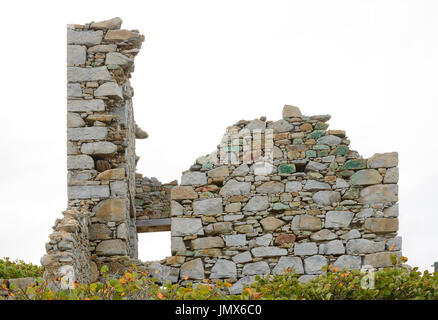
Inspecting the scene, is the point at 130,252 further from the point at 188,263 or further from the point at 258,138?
the point at 258,138

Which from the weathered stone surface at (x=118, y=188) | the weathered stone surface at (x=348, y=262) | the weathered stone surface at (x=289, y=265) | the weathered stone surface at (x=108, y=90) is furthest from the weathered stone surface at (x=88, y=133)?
the weathered stone surface at (x=348, y=262)

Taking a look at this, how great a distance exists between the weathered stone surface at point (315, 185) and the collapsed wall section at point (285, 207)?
0.02 m

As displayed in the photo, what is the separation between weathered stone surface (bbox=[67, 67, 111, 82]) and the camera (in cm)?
1094

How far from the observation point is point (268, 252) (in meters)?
10.4

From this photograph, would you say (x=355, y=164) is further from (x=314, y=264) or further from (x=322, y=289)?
(x=322, y=289)

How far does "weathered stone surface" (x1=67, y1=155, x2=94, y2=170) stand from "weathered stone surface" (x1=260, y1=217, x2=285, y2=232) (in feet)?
8.99

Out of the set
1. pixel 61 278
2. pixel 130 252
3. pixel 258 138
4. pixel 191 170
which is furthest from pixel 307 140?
pixel 61 278

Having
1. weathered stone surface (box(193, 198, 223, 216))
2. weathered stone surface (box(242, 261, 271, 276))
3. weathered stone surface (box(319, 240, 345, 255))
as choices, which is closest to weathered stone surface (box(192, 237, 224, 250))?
weathered stone surface (box(193, 198, 223, 216))

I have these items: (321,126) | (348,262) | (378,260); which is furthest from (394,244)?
(321,126)

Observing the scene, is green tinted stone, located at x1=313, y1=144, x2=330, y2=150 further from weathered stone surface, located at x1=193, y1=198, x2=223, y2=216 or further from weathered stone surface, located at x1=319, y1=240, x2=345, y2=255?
weathered stone surface, located at x1=193, y1=198, x2=223, y2=216

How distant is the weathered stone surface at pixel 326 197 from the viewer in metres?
10.6

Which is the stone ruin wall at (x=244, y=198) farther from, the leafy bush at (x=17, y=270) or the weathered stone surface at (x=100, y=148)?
the leafy bush at (x=17, y=270)

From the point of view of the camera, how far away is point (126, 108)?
37.0ft
